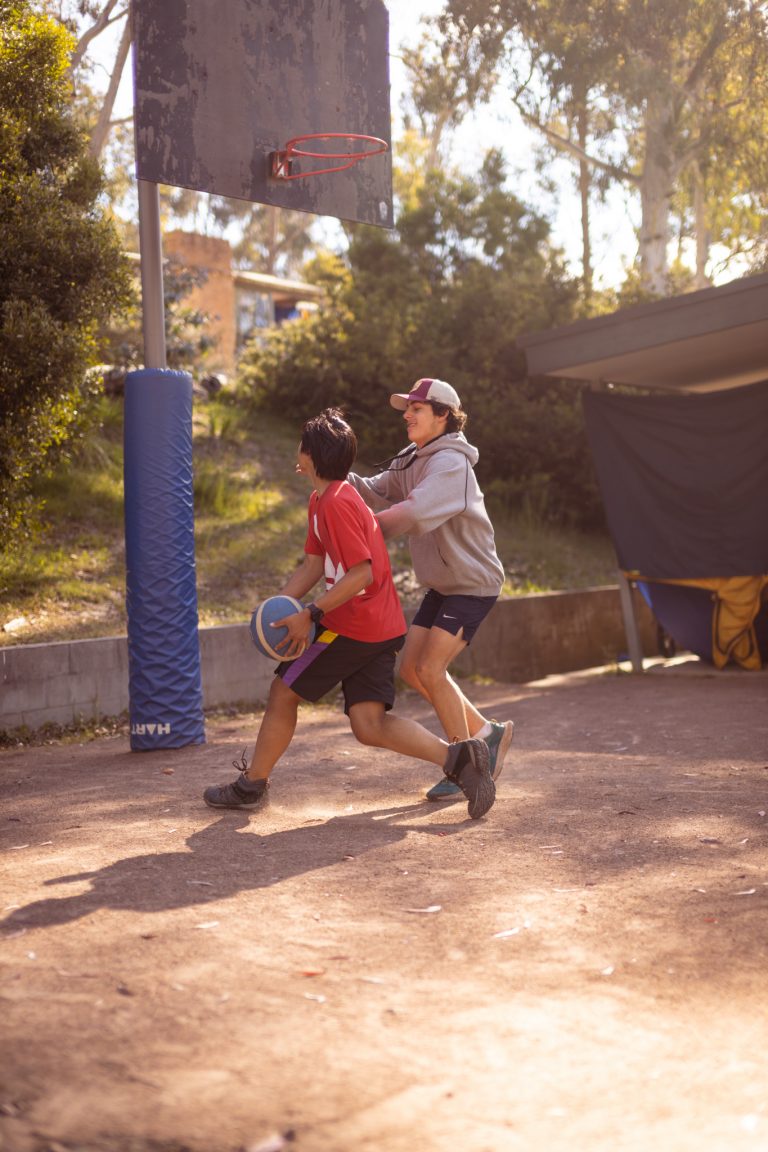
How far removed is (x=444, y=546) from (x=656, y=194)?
1899 centimetres

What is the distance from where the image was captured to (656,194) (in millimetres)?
22734

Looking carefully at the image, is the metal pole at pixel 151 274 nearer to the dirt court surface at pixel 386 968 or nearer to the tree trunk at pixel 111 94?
the dirt court surface at pixel 386 968

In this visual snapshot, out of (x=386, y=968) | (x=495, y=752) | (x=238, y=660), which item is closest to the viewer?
(x=386, y=968)

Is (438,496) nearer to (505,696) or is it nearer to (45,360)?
(45,360)

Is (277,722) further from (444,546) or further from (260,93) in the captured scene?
(260,93)

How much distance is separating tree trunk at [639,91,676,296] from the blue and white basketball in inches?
706

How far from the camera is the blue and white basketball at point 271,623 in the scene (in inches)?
201

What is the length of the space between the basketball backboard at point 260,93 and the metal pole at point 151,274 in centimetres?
38

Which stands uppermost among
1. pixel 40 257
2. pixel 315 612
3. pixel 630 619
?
pixel 40 257

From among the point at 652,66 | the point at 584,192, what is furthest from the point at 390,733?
the point at 584,192

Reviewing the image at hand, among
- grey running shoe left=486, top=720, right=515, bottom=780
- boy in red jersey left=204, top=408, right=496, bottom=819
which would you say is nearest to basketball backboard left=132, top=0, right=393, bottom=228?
boy in red jersey left=204, top=408, right=496, bottom=819

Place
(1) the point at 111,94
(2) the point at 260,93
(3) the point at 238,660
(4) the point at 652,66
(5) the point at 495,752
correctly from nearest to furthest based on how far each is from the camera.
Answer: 1. (5) the point at 495,752
2. (2) the point at 260,93
3. (3) the point at 238,660
4. (1) the point at 111,94
5. (4) the point at 652,66

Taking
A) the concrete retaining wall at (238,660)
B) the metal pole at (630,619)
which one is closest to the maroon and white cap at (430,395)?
the concrete retaining wall at (238,660)

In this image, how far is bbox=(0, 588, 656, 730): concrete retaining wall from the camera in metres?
8.30
